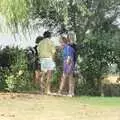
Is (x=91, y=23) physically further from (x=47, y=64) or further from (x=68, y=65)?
(x=47, y=64)

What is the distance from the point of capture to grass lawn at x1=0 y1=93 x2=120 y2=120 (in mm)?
11961

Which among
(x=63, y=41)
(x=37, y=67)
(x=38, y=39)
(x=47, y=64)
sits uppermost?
(x=38, y=39)

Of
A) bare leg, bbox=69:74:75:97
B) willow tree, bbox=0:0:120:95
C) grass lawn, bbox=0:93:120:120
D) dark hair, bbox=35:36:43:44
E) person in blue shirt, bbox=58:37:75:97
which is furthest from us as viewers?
willow tree, bbox=0:0:120:95

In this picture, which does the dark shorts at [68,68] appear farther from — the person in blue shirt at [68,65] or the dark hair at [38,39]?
the dark hair at [38,39]

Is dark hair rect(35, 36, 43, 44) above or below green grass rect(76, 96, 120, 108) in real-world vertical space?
above

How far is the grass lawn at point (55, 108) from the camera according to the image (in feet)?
39.2

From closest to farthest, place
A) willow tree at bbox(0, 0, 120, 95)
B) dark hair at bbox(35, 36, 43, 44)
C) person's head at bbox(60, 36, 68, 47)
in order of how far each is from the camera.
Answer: person's head at bbox(60, 36, 68, 47)
dark hair at bbox(35, 36, 43, 44)
willow tree at bbox(0, 0, 120, 95)

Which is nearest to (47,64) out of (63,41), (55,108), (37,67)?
(63,41)

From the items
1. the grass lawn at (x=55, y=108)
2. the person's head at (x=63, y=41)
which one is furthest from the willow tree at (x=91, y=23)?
the grass lawn at (x=55, y=108)

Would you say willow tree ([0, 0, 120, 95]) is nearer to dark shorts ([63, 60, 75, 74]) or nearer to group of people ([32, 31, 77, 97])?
group of people ([32, 31, 77, 97])

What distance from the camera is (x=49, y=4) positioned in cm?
1812

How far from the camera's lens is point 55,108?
1345 centimetres

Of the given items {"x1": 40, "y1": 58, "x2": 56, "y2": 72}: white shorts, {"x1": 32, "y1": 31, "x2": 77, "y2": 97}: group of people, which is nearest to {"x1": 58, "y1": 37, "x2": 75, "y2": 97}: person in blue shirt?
{"x1": 32, "y1": 31, "x2": 77, "y2": 97}: group of people

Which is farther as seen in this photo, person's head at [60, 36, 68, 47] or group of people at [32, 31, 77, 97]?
person's head at [60, 36, 68, 47]
